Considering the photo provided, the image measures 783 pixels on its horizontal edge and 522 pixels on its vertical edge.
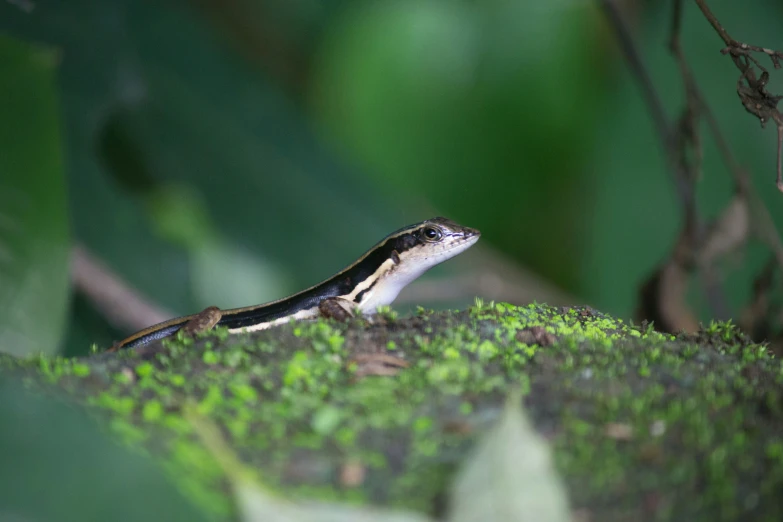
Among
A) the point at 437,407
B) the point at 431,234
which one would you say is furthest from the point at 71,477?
the point at 431,234

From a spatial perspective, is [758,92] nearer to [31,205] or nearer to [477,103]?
[31,205]

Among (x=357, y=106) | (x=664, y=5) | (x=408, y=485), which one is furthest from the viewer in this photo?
(x=357, y=106)

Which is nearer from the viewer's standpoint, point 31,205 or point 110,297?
point 31,205

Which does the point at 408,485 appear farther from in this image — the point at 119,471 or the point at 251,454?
the point at 119,471

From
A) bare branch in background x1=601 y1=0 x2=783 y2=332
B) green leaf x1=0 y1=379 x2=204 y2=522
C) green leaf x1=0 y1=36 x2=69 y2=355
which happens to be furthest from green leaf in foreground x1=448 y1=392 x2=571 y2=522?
bare branch in background x1=601 y1=0 x2=783 y2=332

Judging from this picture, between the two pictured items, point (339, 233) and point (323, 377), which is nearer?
point (323, 377)

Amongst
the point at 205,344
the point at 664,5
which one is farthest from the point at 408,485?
the point at 664,5

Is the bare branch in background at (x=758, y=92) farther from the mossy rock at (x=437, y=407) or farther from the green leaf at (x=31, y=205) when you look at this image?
the green leaf at (x=31, y=205)
